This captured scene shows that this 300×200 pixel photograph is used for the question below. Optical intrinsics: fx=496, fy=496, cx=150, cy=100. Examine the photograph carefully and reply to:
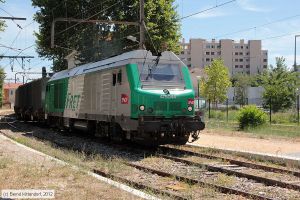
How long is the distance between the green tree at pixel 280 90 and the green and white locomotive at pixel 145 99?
2369 centimetres

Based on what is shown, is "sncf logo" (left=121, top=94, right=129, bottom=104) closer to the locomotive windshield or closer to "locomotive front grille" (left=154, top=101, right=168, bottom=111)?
the locomotive windshield

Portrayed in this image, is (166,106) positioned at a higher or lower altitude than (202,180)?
higher

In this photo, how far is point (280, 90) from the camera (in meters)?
40.9

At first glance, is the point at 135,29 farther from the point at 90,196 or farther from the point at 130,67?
the point at 90,196

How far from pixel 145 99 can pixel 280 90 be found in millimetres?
28340

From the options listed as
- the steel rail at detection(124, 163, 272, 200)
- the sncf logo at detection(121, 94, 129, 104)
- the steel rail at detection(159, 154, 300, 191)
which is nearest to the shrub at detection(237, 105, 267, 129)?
the sncf logo at detection(121, 94, 129, 104)

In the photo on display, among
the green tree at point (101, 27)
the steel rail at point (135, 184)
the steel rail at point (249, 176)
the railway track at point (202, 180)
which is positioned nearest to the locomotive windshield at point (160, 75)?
the railway track at point (202, 180)

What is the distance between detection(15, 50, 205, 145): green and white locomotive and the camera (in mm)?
14766

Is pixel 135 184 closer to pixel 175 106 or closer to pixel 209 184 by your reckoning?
pixel 209 184

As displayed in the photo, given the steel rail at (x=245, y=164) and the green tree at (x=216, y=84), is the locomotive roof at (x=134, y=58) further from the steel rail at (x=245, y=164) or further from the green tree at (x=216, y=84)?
the green tree at (x=216, y=84)

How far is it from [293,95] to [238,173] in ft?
105

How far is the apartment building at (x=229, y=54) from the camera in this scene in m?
159

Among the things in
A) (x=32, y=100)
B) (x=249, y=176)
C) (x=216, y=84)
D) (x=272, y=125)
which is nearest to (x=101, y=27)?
(x=32, y=100)

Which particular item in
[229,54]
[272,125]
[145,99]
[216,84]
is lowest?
[272,125]
